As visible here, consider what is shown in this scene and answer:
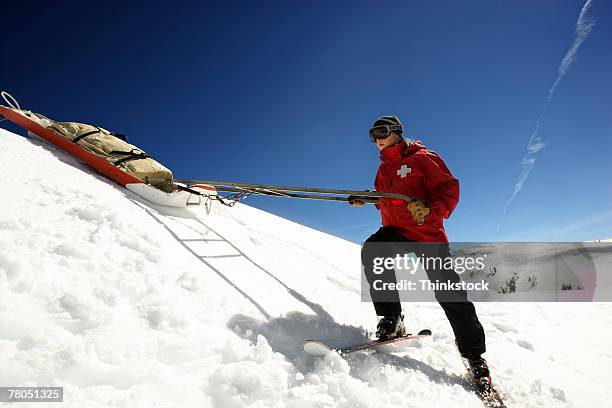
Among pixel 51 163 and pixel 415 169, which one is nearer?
pixel 415 169

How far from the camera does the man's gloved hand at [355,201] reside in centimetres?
402

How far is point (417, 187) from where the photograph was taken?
11.0ft

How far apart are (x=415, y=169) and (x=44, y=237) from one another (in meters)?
3.48

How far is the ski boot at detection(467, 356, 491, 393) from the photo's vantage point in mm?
2648

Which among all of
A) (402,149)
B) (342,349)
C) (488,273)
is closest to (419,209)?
(402,149)

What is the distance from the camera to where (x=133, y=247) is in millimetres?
2752

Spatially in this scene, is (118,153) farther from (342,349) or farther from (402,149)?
(342,349)

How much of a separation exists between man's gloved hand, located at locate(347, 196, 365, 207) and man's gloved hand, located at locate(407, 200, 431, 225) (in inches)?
37.9

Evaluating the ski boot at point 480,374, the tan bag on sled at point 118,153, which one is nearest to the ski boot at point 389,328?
the ski boot at point 480,374

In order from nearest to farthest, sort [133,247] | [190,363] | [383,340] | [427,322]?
[190,363], [133,247], [383,340], [427,322]

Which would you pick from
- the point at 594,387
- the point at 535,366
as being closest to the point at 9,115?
the point at 535,366

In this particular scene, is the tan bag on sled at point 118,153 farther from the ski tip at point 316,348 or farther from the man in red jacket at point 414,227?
the ski tip at point 316,348

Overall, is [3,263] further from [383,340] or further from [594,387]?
[594,387]

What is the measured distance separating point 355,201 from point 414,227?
38.8 inches
